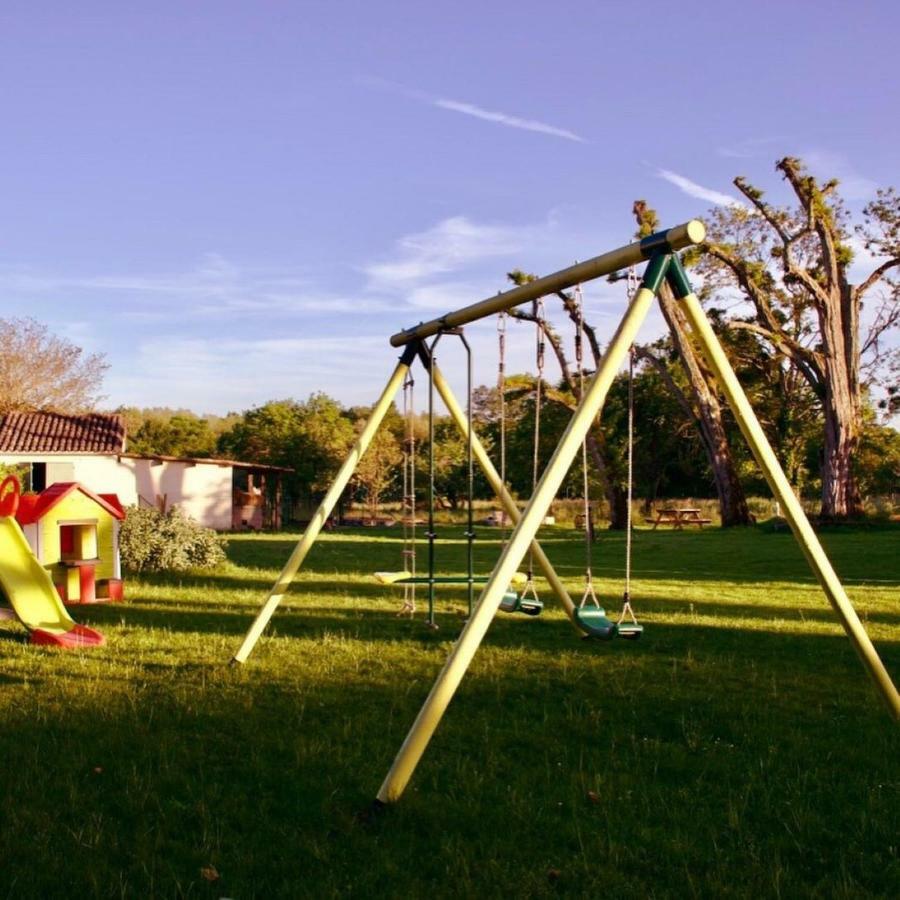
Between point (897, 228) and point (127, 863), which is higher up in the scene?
point (897, 228)

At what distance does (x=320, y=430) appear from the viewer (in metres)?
43.0

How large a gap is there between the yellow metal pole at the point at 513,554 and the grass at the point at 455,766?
22 centimetres

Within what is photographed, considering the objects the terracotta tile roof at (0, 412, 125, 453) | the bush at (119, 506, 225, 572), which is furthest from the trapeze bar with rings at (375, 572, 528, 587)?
the terracotta tile roof at (0, 412, 125, 453)

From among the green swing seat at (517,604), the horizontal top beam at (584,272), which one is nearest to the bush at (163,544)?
the green swing seat at (517,604)

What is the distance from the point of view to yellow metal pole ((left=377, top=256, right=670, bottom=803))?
12.6 feet

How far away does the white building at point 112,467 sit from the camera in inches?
1072

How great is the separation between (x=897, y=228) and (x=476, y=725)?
29570 mm

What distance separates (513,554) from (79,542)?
8228 millimetres

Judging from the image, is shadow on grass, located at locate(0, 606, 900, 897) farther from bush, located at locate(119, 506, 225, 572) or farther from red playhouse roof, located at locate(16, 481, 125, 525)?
bush, located at locate(119, 506, 225, 572)

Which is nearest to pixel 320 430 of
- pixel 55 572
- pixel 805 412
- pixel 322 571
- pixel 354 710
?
pixel 805 412

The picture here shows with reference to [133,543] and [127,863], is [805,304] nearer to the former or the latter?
[133,543]

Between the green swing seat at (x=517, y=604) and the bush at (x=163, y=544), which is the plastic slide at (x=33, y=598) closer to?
the green swing seat at (x=517, y=604)

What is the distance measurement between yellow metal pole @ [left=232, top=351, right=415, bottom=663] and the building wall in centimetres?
2013

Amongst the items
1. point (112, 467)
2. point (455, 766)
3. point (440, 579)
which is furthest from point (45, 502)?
point (112, 467)
